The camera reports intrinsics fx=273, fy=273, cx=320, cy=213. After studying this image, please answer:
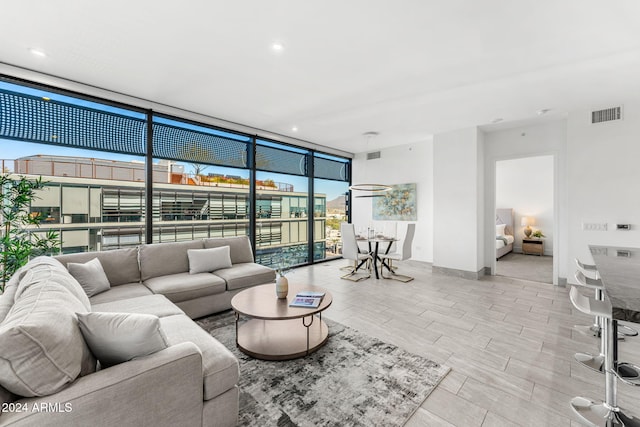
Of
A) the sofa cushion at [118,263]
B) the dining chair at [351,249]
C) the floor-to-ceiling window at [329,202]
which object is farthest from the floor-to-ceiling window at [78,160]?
the floor-to-ceiling window at [329,202]

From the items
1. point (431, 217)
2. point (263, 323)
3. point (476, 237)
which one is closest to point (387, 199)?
point (431, 217)

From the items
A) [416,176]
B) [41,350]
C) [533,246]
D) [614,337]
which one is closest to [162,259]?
[41,350]

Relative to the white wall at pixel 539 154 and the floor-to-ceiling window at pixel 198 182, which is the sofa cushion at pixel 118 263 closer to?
the floor-to-ceiling window at pixel 198 182

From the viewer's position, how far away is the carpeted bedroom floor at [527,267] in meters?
5.31

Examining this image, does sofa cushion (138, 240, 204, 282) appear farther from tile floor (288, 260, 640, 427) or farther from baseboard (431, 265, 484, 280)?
baseboard (431, 265, 484, 280)

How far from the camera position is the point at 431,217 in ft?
19.9

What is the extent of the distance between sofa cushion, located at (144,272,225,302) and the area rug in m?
0.74

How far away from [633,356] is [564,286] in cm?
247

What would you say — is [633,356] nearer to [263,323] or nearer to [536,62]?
[536,62]

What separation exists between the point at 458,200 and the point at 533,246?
13.3ft

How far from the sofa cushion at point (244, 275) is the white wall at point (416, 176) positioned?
3.48m

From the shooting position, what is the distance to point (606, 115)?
4.04 metres

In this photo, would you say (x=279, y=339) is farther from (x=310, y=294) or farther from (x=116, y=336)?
(x=116, y=336)

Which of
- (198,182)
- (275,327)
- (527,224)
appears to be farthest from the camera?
(527,224)
